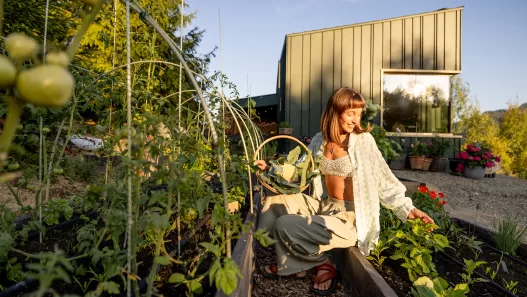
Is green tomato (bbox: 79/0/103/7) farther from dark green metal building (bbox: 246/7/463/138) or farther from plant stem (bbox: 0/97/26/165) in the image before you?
dark green metal building (bbox: 246/7/463/138)

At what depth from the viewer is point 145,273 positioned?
119 cm

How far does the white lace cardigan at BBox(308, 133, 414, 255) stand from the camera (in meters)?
1.93

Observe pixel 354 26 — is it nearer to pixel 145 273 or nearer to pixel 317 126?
pixel 317 126

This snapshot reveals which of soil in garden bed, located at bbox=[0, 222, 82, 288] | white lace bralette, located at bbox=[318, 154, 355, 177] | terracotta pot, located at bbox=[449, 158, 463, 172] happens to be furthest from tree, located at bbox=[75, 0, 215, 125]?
terracotta pot, located at bbox=[449, 158, 463, 172]

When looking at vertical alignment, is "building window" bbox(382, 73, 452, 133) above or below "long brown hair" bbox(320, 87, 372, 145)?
above

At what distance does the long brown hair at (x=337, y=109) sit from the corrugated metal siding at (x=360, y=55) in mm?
4640

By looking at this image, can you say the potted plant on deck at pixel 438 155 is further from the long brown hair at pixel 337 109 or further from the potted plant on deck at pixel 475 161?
the long brown hair at pixel 337 109

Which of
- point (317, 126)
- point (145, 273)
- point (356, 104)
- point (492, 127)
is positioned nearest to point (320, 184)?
point (356, 104)

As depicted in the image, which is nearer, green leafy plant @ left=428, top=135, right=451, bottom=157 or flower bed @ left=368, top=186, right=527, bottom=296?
flower bed @ left=368, top=186, right=527, bottom=296

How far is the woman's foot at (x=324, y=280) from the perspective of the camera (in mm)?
1809

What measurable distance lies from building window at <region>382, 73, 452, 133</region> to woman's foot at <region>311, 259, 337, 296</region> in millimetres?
5670

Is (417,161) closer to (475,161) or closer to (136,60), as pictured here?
(475,161)

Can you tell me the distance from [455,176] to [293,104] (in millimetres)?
3852

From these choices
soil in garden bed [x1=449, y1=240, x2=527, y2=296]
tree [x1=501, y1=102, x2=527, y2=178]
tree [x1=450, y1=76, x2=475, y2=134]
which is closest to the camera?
soil in garden bed [x1=449, y1=240, x2=527, y2=296]
